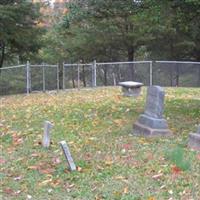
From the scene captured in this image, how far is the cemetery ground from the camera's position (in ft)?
21.3

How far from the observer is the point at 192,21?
12.9 metres

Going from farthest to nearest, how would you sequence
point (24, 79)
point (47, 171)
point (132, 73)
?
point (132, 73), point (24, 79), point (47, 171)

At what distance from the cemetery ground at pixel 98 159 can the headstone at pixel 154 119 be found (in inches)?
9.2

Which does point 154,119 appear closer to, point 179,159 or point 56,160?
point 179,159

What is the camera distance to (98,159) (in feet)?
26.1

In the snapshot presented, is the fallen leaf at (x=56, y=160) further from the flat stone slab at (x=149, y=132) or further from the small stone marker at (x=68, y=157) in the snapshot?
the flat stone slab at (x=149, y=132)

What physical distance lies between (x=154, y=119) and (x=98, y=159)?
2233mm

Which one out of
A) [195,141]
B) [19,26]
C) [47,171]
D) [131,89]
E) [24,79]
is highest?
[19,26]

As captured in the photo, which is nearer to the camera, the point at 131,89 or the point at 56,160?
the point at 56,160

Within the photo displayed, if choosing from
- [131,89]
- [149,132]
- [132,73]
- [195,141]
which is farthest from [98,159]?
[132,73]

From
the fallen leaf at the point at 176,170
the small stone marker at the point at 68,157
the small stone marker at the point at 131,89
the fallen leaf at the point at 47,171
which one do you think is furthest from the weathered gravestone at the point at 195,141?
the small stone marker at the point at 131,89

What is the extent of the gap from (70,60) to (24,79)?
39.7ft

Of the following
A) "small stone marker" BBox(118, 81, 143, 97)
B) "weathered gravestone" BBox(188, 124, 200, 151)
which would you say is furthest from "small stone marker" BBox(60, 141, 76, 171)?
"small stone marker" BBox(118, 81, 143, 97)

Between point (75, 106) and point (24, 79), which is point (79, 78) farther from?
point (75, 106)
